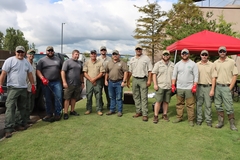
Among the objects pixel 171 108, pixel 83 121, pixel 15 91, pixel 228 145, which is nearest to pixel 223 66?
pixel 228 145

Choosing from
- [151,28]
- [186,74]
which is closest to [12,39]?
[151,28]

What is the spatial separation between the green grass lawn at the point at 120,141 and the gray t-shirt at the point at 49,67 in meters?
1.14

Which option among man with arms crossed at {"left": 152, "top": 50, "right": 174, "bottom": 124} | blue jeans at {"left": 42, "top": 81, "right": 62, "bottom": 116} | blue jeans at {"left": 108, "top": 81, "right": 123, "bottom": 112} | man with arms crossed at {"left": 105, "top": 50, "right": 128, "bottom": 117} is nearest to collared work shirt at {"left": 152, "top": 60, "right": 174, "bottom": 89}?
man with arms crossed at {"left": 152, "top": 50, "right": 174, "bottom": 124}

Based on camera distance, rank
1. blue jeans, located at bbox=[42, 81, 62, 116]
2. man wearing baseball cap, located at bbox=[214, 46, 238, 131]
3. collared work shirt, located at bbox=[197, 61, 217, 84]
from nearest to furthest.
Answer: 1. man wearing baseball cap, located at bbox=[214, 46, 238, 131]
2. collared work shirt, located at bbox=[197, 61, 217, 84]
3. blue jeans, located at bbox=[42, 81, 62, 116]

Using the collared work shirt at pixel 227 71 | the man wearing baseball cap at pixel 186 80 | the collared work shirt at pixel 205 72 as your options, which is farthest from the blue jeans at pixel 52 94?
the collared work shirt at pixel 227 71

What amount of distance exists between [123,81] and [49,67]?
1919 mm

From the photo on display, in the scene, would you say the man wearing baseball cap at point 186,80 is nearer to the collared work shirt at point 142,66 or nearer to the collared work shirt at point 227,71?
the collared work shirt at point 227,71

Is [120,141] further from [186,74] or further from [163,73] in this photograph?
[186,74]

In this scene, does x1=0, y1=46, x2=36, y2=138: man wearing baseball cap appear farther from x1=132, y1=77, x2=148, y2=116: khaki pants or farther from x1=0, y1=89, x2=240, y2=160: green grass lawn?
x1=132, y1=77, x2=148, y2=116: khaki pants

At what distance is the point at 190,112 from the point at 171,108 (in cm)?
192

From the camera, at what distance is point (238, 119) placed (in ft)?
19.4

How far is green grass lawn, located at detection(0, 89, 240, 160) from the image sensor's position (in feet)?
11.8

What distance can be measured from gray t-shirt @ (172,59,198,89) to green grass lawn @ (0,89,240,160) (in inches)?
38.2

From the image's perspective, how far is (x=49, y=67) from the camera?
5.43 metres
